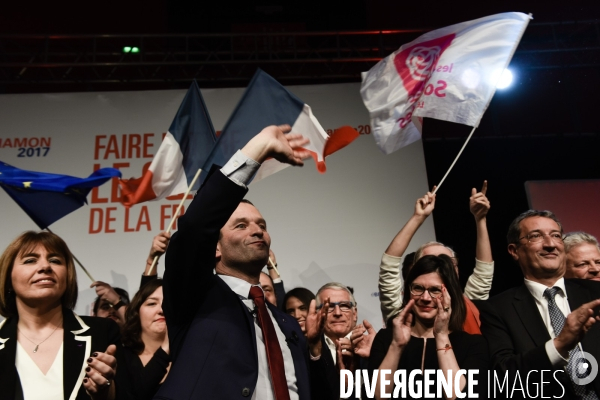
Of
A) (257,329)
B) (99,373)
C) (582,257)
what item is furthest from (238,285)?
(582,257)

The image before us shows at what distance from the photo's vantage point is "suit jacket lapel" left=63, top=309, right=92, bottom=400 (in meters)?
2.29

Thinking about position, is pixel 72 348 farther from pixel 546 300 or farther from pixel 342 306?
pixel 546 300

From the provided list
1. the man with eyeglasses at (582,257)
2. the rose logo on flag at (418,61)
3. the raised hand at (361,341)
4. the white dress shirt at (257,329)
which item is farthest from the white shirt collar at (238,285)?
the rose logo on flag at (418,61)

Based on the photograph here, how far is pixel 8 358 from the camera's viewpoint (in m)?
2.30

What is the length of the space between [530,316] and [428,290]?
0.48m

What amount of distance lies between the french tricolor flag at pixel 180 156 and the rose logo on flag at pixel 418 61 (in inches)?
56.6

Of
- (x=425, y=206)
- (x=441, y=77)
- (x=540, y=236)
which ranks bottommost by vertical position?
(x=540, y=236)

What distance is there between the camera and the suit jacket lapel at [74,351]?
2.29 meters

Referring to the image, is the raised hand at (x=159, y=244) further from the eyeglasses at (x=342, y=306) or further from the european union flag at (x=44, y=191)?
the eyeglasses at (x=342, y=306)

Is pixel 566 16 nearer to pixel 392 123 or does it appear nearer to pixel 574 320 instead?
pixel 392 123

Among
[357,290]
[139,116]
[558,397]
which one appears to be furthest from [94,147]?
[558,397]

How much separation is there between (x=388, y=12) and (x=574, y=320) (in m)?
5.15

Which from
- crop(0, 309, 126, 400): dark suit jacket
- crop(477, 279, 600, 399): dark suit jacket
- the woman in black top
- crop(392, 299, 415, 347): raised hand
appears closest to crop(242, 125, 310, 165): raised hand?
crop(392, 299, 415, 347): raised hand

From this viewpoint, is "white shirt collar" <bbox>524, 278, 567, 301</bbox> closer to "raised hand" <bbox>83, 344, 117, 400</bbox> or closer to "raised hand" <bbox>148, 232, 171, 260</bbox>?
"raised hand" <bbox>83, 344, 117, 400</bbox>
